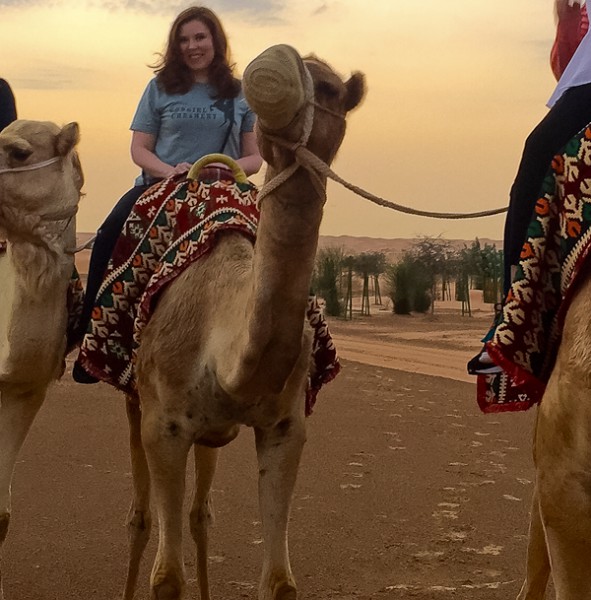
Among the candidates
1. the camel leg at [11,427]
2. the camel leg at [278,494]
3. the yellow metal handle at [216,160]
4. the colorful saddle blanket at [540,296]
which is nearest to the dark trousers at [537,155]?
the colorful saddle blanket at [540,296]

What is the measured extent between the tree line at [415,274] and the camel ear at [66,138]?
21089mm

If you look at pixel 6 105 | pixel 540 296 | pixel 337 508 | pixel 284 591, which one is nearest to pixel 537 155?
pixel 540 296

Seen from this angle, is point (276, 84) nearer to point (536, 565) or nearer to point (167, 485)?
point (167, 485)

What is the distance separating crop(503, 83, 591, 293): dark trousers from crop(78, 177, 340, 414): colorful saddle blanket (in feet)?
3.30

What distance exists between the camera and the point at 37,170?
431 cm

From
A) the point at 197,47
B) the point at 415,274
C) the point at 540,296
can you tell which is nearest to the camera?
the point at 540,296

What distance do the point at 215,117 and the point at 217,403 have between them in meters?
1.65

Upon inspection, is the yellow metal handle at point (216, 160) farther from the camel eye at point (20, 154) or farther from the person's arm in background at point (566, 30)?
the person's arm in background at point (566, 30)

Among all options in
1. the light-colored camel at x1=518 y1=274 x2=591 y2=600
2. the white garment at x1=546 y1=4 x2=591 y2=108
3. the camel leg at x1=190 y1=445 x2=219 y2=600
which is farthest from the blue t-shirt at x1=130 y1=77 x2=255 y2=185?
the light-colored camel at x1=518 y1=274 x2=591 y2=600

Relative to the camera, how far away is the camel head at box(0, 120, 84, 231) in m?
4.26

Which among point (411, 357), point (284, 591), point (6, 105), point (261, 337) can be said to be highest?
point (6, 105)

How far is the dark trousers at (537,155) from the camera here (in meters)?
2.67

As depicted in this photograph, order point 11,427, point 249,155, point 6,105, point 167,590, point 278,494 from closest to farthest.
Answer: point 278,494
point 167,590
point 11,427
point 249,155
point 6,105

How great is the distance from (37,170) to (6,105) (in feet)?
2.69
